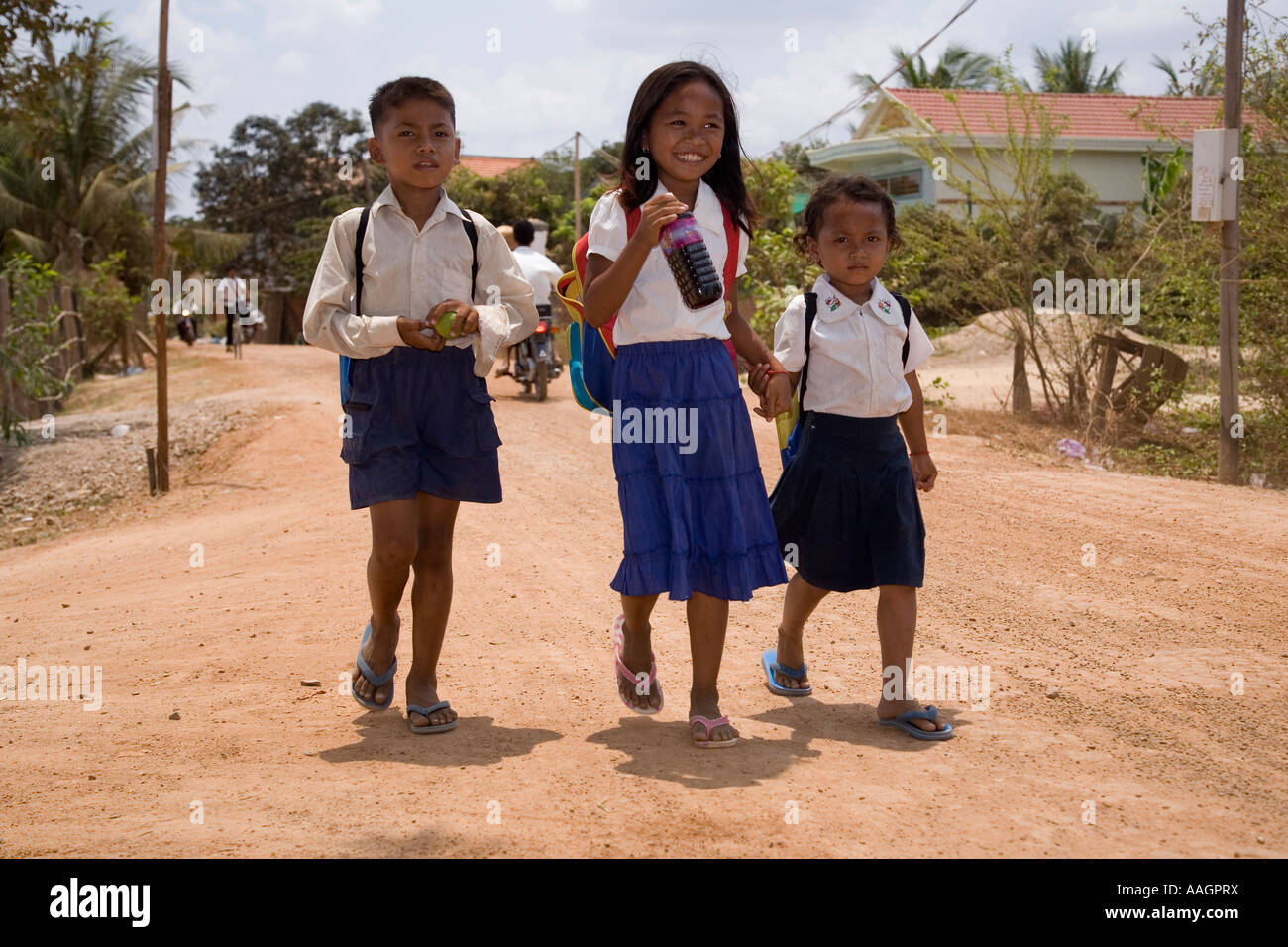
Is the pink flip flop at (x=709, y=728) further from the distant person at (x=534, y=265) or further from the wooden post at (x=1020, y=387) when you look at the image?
the wooden post at (x=1020, y=387)

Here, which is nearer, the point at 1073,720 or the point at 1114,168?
the point at 1073,720

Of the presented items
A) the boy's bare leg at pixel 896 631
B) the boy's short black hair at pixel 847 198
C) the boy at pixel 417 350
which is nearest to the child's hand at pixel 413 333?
the boy at pixel 417 350

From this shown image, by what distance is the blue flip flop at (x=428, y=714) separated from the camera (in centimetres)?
400

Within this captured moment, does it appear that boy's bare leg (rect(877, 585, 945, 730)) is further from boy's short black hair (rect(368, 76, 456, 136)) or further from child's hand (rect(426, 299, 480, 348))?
boy's short black hair (rect(368, 76, 456, 136))

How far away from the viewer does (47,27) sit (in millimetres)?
13344

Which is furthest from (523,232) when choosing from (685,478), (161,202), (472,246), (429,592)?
(685,478)

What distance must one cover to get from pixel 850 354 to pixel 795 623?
3.28 feet

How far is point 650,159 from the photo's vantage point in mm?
3873

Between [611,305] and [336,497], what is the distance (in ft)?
18.6

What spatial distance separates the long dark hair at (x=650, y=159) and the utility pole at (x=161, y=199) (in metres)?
7.39

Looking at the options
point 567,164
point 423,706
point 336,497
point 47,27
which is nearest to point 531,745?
point 423,706

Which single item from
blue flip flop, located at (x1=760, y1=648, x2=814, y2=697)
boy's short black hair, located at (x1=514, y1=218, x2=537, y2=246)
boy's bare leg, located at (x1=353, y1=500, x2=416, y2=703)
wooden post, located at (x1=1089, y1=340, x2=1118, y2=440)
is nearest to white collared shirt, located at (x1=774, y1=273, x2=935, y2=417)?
blue flip flop, located at (x1=760, y1=648, x2=814, y2=697)

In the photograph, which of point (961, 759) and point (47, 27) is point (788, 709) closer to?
point (961, 759)

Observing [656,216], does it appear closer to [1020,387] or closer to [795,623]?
[795,623]
